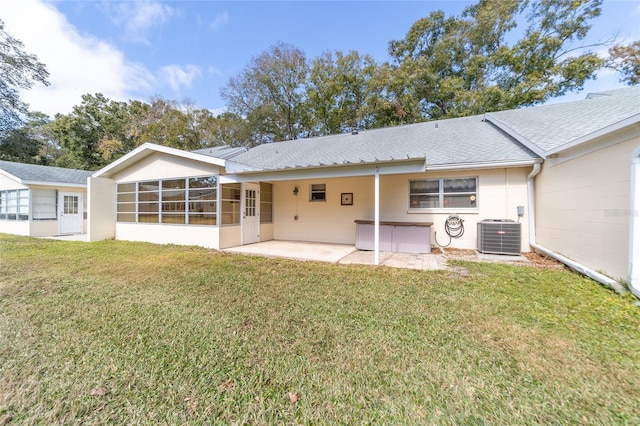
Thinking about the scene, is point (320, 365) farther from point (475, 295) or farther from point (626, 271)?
point (626, 271)

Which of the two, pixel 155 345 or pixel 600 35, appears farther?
pixel 600 35

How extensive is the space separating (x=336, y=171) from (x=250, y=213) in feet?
14.3

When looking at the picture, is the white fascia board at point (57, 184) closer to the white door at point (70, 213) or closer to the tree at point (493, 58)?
the white door at point (70, 213)

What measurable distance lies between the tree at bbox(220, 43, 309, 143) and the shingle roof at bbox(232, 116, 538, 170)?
10.2 m

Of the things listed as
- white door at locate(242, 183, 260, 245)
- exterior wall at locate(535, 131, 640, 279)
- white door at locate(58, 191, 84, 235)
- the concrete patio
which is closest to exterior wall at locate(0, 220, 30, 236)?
white door at locate(58, 191, 84, 235)

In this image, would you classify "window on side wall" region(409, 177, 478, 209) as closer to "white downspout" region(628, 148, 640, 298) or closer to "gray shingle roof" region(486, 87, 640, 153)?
"gray shingle roof" region(486, 87, 640, 153)

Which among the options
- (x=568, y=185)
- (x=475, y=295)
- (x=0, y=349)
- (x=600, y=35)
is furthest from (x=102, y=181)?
(x=600, y=35)

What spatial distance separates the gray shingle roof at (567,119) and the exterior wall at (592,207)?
0.68m

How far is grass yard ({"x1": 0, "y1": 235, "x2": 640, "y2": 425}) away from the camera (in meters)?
1.86

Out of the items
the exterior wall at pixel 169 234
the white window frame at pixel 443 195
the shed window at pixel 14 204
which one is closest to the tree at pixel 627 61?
the white window frame at pixel 443 195

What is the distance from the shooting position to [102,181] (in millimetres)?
10344

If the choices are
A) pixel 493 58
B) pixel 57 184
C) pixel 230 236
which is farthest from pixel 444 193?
pixel 57 184

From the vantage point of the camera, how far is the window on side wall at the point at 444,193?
7.49 m

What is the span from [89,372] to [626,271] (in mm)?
6902
